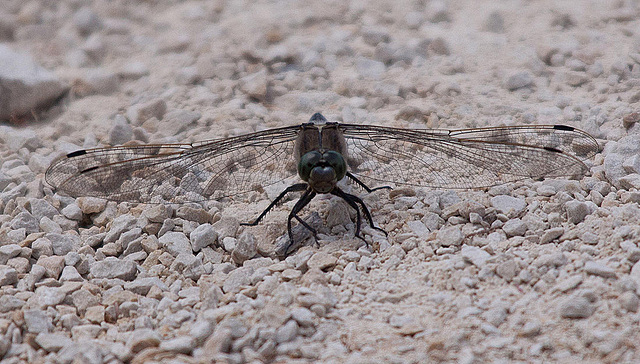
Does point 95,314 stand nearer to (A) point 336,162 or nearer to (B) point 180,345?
(B) point 180,345

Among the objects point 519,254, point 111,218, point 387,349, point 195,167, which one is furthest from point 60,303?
point 519,254

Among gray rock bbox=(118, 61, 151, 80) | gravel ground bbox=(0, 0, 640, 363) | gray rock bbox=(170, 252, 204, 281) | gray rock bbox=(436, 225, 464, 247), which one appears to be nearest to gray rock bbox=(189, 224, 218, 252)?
gravel ground bbox=(0, 0, 640, 363)

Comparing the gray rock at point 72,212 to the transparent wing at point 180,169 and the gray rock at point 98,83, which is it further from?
the gray rock at point 98,83

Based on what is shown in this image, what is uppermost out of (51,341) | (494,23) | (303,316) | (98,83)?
(494,23)

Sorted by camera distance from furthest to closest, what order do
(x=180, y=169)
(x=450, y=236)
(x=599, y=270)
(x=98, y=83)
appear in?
(x=98, y=83), (x=180, y=169), (x=450, y=236), (x=599, y=270)

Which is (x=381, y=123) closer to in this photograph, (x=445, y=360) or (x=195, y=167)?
(x=195, y=167)

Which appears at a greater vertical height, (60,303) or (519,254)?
(519,254)

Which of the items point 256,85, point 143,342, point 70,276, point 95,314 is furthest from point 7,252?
point 256,85
